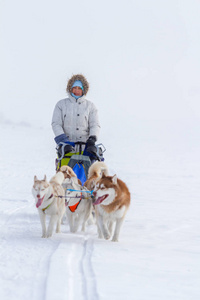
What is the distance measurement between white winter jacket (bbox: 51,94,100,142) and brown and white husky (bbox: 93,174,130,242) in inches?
44.8

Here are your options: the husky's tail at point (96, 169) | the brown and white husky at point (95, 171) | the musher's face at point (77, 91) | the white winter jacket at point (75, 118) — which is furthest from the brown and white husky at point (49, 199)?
the musher's face at point (77, 91)

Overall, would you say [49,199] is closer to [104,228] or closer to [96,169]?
[104,228]

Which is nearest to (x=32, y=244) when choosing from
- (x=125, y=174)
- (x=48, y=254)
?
(x=48, y=254)

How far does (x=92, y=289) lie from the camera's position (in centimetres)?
271

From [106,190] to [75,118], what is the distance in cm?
141

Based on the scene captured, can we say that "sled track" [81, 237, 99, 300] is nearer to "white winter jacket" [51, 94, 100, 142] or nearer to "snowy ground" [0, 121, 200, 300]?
"snowy ground" [0, 121, 200, 300]

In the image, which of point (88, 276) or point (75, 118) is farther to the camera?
point (75, 118)

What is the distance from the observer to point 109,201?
14.3 ft

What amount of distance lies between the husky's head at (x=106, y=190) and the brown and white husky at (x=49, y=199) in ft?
1.34

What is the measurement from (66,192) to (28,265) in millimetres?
1440

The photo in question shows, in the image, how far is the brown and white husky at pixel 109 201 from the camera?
14.2 ft

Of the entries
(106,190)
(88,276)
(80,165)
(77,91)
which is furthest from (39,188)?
(77,91)

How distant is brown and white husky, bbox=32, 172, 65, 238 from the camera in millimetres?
4223

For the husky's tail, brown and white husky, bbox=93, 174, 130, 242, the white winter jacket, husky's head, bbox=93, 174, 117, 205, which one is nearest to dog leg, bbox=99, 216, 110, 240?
brown and white husky, bbox=93, 174, 130, 242
